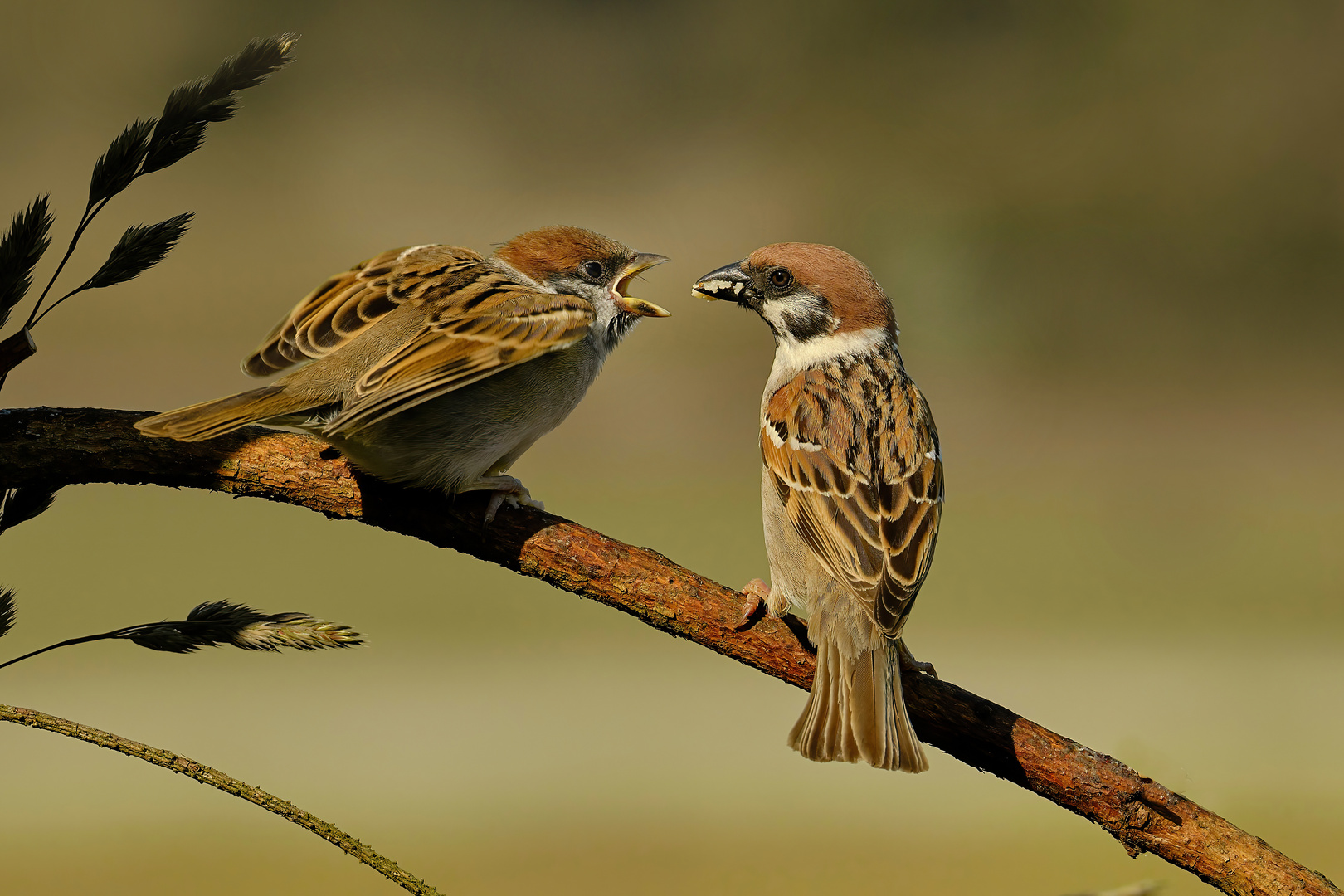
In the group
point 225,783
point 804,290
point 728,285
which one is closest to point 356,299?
point 728,285

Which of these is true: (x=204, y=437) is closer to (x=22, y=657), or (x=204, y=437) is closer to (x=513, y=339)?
(x=22, y=657)

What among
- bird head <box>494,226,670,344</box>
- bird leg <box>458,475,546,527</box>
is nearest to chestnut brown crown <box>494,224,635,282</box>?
bird head <box>494,226,670,344</box>

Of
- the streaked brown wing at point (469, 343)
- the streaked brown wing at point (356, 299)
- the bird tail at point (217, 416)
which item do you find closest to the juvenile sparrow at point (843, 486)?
the streaked brown wing at point (469, 343)

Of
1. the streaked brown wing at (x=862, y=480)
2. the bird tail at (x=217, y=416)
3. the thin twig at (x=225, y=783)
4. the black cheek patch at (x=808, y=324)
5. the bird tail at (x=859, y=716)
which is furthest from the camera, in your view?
the black cheek patch at (x=808, y=324)

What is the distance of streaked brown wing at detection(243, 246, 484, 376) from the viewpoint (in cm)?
158

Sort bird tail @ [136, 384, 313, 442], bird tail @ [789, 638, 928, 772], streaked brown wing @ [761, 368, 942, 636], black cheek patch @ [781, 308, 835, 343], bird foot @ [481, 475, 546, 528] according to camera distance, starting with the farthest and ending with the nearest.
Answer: black cheek patch @ [781, 308, 835, 343] → streaked brown wing @ [761, 368, 942, 636] → bird foot @ [481, 475, 546, 528] → bird tail @ [789, 638, 928, 772] → bird tail @ [136, 384, 313, 442]

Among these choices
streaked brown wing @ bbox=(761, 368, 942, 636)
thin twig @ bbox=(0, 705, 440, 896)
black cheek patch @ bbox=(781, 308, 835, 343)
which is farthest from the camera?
black cheek patch @ bbox=(781, 308, 835, 343)

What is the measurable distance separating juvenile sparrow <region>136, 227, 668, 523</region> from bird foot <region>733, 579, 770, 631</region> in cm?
35

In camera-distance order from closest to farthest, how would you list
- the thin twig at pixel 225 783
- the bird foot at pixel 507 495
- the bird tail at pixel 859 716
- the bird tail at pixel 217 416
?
1. the thin twig at pixel 225 783
2. the bird tail at pixel 217 416
3. the bird tail at pixel 859 716
4. the bird foot at pixel 507 495

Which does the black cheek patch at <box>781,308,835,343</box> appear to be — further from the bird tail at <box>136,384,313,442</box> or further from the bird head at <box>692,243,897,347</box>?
the bird tail at <box>136,384,313,442</box>

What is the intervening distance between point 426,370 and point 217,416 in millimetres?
288

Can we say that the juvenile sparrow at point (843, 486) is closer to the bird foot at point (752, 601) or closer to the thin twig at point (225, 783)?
the bird foot at point (752, 601)

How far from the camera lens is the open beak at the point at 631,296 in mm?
1882

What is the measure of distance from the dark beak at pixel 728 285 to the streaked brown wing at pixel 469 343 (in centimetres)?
24
